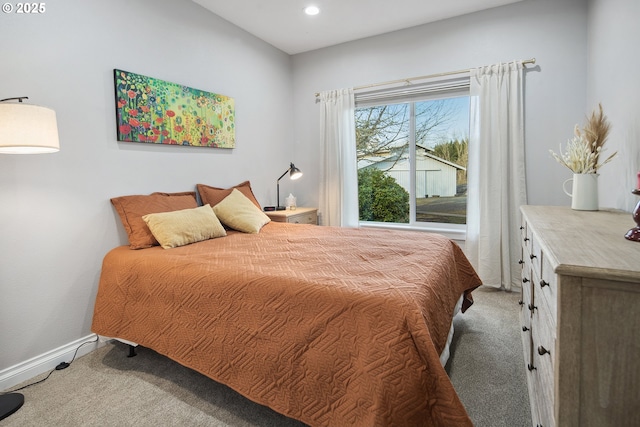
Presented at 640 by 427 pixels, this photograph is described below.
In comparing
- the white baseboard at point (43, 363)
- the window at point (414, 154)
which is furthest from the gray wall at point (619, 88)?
the white baseboard at point (43, 363)

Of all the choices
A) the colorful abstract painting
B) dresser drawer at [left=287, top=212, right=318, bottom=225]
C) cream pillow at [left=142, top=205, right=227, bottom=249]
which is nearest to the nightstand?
dresser drawer at [left=287, top=212, right=318, bottom=225]

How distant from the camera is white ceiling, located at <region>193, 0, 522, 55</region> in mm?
3090

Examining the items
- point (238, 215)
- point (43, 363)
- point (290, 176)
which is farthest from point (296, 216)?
point (43, 363)

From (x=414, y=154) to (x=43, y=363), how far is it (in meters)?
3.75

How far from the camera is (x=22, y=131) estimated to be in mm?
1572

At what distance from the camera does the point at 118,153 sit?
246 centimetres

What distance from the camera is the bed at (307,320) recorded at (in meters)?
1.19

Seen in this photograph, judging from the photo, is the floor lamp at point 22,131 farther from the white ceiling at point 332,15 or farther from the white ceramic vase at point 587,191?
the white ceramic vase at point 587,191

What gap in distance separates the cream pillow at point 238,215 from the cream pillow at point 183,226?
23 cm

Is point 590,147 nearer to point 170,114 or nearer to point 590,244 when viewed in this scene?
point 590,244

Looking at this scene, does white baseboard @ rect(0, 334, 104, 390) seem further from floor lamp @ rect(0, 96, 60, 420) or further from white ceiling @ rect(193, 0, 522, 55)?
white ceiling @ rect(193, 0, 522, 55)

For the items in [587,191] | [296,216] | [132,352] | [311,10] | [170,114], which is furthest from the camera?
[296,216]

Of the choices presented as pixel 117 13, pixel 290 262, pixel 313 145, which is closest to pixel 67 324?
pixel 290 262

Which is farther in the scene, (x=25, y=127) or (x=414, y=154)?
(x=414, y=154)
